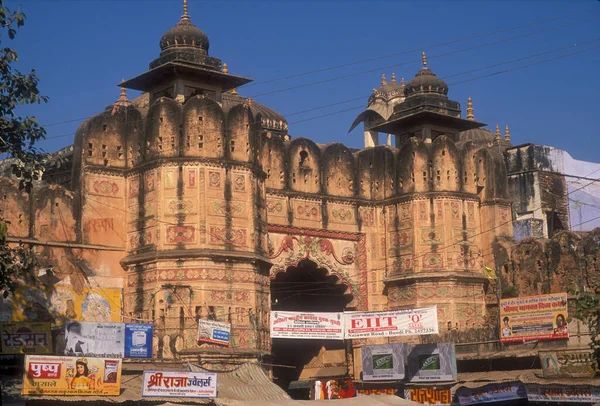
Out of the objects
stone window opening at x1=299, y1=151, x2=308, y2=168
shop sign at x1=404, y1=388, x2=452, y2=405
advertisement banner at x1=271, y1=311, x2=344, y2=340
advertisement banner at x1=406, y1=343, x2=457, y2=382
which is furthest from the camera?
stone window opening at x1=299, y1=151, x2=308, y2=168

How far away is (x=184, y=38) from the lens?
29.4m

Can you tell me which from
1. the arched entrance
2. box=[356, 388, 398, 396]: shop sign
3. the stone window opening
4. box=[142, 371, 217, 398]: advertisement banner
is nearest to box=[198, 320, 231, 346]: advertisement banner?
box=[142, 371, 217, 398]: advertisement banner

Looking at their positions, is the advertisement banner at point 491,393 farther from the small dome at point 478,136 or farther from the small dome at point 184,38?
the small dome at point 478,136

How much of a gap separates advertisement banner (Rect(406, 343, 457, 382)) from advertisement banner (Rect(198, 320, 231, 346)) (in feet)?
19.1

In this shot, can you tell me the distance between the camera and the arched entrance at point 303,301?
103 ft

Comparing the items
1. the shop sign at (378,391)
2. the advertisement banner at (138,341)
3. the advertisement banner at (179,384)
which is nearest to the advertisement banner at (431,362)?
the shop sign at (378,391)

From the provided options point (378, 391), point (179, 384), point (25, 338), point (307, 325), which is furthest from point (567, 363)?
point (25, 338)

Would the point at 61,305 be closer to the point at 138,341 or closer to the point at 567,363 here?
the point at 138,341

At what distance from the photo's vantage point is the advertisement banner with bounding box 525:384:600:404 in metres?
25.5

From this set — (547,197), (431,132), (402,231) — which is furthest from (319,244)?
(547,197)

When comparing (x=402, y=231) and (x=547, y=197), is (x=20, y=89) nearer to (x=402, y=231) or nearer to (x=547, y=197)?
(x=402, y=231)

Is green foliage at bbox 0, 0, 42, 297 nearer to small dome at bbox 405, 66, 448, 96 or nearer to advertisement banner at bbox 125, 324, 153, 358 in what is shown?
advertisement banner at bbox 125, 324, 153, 358

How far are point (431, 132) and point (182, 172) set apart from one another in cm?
929

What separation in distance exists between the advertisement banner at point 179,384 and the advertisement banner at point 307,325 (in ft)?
14.6
